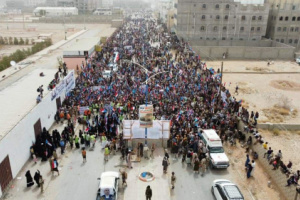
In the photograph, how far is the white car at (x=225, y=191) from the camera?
12383 millimetres

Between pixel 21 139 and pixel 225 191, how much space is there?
11053 mm

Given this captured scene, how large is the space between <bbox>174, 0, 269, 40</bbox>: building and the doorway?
52.4 metres

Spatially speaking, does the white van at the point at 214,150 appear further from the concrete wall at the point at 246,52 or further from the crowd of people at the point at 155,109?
the concrete wall at the point at 246,52

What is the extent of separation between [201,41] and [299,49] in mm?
21264

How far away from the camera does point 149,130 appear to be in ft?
58.3

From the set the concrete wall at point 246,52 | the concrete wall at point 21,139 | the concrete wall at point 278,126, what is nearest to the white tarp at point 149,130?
the concrete wall at point 21,139

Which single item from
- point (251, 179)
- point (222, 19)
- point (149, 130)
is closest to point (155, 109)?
point (149, 130)

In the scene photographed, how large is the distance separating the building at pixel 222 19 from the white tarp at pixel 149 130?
153 feet

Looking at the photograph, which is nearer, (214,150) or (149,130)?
(214,150)

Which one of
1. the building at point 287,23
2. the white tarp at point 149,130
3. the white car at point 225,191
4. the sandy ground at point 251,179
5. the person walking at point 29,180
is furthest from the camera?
the building at point 287,23

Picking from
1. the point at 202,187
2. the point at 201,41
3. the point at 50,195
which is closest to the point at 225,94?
the point at 202,187

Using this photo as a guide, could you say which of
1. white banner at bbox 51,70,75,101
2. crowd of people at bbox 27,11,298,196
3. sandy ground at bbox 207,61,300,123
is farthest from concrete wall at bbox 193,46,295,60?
white banner at bbox 51,70,75,101

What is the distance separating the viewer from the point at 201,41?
58188 mm

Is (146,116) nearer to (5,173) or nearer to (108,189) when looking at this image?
(108,189)
